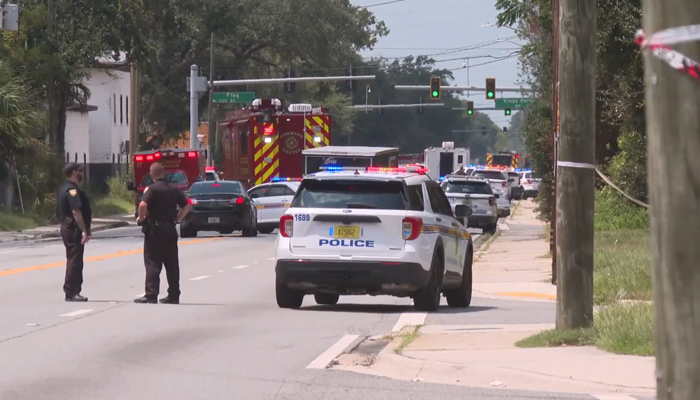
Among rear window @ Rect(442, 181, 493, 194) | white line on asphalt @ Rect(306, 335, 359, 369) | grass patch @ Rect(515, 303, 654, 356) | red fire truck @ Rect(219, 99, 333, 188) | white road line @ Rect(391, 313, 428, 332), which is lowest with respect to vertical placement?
white road line @ Rect(391, 313, 428, 332)

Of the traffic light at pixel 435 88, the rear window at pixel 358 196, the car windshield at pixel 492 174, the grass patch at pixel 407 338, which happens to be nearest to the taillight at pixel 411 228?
the rear window at pixel 358 196

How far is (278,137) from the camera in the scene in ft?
136

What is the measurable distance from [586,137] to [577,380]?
3.19 metres

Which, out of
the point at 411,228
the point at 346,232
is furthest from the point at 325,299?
the point at 411,228

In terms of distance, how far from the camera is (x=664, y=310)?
3.83 m

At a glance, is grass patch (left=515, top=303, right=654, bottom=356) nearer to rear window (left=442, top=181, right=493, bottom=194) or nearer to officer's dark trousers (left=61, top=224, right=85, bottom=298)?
officer's dark trousers (left=61, top=224, right=85, bottom=298)

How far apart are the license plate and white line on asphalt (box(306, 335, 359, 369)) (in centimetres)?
236

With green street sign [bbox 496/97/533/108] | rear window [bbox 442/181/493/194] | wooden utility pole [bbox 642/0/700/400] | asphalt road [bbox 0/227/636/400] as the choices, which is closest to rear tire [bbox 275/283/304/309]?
asphalt road [bbox 0/227/636/400]

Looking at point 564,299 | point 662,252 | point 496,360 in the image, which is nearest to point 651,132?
point 662,252

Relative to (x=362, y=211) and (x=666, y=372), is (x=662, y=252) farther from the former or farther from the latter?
(x=362, y=211)

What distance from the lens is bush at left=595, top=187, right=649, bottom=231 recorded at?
30.5 m

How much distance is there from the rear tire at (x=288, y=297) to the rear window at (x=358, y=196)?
111cm

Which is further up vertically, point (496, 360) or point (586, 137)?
point (586, 137)

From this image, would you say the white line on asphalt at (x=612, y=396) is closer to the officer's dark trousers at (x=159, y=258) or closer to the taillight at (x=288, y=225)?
the taillight at (x=288, y=225)
